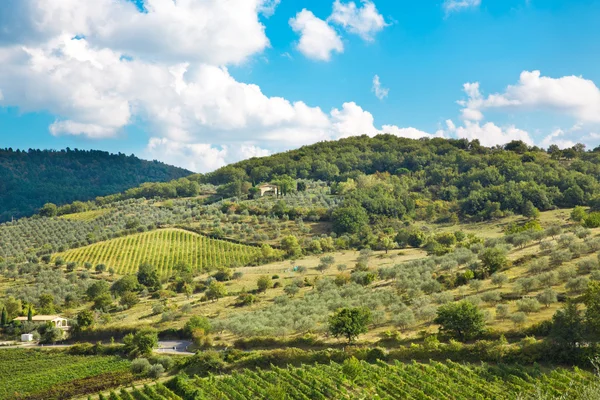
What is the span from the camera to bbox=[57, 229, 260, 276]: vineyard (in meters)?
91.0

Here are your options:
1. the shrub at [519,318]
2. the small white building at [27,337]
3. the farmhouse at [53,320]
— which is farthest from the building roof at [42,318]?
the shrub at [519,318]

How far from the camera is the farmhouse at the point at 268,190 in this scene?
151 metres

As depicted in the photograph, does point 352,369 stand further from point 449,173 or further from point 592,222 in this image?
point 449,173

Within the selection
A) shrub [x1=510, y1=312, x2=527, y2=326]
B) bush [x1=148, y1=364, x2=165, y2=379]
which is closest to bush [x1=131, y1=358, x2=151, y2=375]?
bush [x1=148, y1=364, x2=165, y2=379]

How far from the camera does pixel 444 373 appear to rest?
3366 centimetres

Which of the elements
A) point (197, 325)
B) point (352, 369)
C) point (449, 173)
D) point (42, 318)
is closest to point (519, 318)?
point (352, 369)

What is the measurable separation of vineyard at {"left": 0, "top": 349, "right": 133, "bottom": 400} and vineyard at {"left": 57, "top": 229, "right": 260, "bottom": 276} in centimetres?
3496

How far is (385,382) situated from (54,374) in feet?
114

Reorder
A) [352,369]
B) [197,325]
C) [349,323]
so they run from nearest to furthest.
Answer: [352,369], [349,323], [197,325]

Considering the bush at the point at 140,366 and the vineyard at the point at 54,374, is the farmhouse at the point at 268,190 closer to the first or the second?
the vineyard at the point at 54,374

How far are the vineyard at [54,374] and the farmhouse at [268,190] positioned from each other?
323 ft

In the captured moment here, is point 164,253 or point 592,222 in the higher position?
point 592,222

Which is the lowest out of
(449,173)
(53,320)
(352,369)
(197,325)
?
(53,320)

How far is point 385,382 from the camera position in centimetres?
3306
